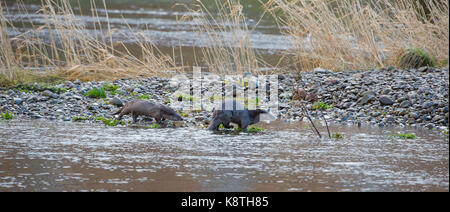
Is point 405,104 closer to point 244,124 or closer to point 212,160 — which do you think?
point 244,124

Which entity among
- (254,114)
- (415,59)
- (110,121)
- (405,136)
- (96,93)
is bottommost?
(405,136)

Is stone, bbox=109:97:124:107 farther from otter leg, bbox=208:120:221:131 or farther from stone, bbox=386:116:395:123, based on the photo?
stone, bbox=386:116:395:123

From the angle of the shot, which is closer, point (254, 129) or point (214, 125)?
point (214, 125)

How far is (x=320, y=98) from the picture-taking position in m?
9.24

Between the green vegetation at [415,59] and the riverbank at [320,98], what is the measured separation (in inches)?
18.8

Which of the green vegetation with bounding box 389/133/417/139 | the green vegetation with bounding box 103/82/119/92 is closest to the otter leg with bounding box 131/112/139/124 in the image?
the green vegetation with bounding box 103/82/119/92

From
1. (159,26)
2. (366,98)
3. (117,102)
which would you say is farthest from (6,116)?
(159,26)

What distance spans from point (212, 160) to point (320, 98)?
3.67 metres

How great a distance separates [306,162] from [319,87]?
12.5 feet

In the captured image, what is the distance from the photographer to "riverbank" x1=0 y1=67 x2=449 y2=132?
321 inches

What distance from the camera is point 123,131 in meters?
7.41
